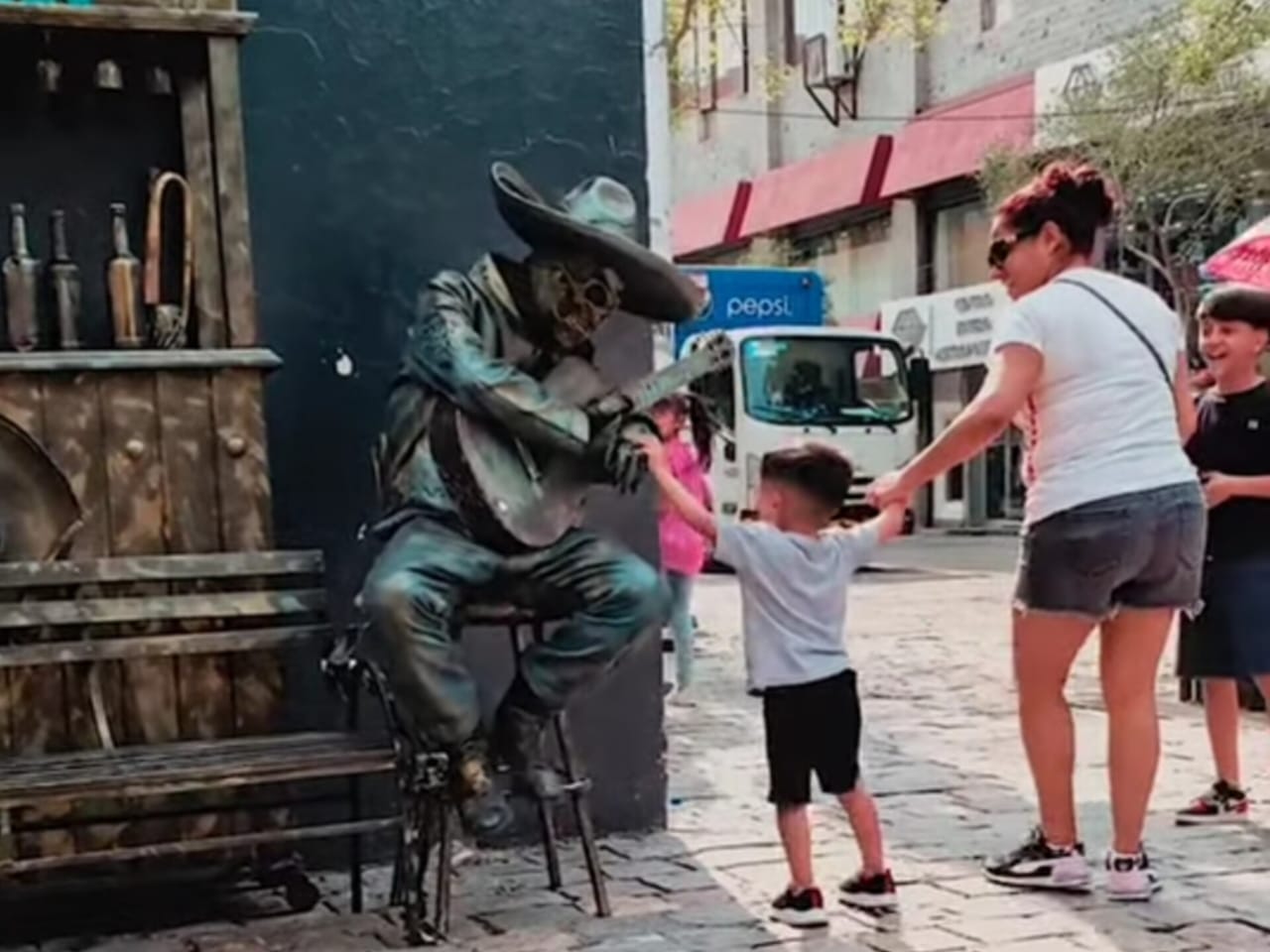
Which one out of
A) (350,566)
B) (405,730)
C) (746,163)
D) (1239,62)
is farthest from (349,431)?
(746,163)

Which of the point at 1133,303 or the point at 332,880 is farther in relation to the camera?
the point at 332,880

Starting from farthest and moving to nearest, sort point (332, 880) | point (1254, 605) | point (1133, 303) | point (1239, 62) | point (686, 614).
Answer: point (1239, 62), point (686, 614), point (1254, 605), point (332, 880), point (1133, 303)

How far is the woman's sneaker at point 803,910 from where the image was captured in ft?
13.5

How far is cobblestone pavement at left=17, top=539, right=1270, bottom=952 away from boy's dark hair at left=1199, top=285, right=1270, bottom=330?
1.49 m

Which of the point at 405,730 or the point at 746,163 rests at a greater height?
the point at 746,163

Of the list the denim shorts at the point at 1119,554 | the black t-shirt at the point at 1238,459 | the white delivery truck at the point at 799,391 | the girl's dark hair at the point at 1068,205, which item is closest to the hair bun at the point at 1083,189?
Result: the girl's dark hair at the point at 1068,205

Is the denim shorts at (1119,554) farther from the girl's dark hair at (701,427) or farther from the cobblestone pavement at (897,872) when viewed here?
the girl's dark hair at (701,427)

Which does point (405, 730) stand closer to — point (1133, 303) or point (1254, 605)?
point (1133, 303)

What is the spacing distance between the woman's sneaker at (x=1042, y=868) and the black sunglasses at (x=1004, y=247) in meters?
1.48

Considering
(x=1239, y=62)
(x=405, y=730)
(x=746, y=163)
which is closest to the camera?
(x=405, y=730)

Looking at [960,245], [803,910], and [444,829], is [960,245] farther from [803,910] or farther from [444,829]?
[444,829]

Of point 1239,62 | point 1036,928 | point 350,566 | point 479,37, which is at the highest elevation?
point 1239,62

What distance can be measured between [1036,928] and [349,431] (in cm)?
221

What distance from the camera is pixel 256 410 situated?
434cm
